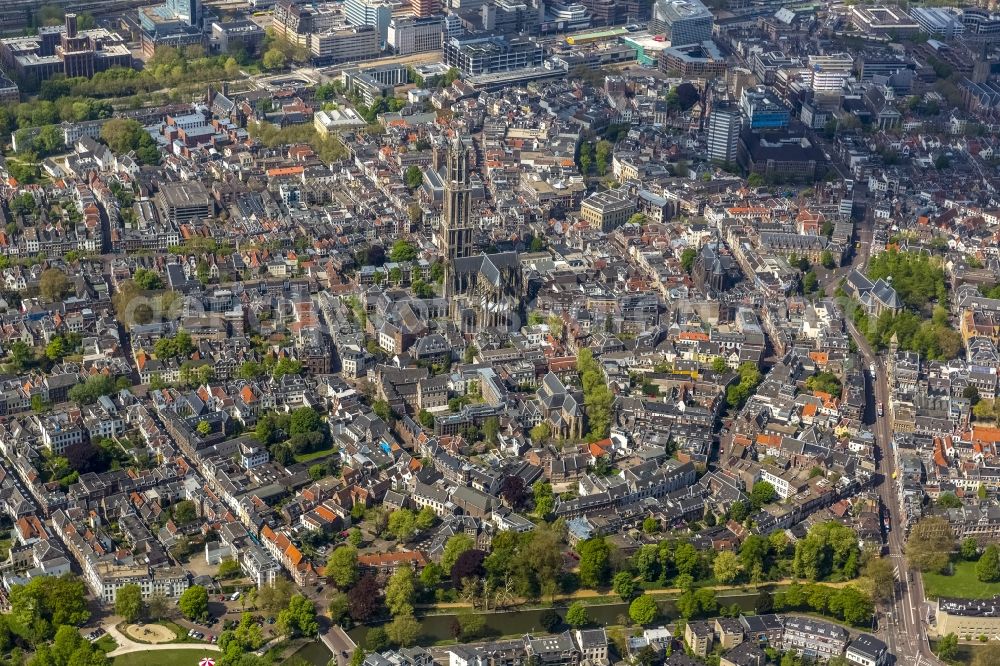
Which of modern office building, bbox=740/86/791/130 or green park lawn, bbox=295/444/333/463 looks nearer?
green park lawn, bbox=295/444/333/463

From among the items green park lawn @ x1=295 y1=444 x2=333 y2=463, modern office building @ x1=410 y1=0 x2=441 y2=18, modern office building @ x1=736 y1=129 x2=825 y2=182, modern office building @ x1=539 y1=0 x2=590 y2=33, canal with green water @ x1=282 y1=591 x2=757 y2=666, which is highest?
modern office building @ x1=410 y1=0 x2=441 y2=18

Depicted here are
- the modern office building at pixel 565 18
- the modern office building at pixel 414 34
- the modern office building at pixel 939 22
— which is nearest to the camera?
the modern office building at pixel 414 34

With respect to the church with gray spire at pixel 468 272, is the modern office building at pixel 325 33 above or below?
above

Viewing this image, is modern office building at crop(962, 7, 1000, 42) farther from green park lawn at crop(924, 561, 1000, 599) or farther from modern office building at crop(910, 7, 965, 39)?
green park lawn at crop(924, 561, 1000, 599)

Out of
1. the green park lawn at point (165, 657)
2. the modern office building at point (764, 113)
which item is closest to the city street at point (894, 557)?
the green park lawn at point (165, 657)

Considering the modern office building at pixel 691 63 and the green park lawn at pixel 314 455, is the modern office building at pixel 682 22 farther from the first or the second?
the green park lawn at pixel 314 455

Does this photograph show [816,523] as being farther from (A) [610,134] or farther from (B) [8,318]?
(A) [610,134]

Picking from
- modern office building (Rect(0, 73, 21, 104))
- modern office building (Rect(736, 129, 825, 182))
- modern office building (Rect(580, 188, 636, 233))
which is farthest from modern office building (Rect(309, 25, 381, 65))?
modern office building (Rect(580, 188, 636, 233))
